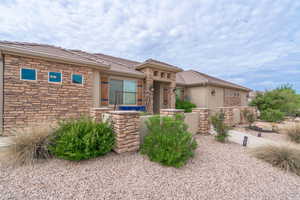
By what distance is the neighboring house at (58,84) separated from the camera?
4.54 m

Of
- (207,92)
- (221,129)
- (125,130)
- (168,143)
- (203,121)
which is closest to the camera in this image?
(168,143)

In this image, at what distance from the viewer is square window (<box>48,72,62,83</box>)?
5237mm

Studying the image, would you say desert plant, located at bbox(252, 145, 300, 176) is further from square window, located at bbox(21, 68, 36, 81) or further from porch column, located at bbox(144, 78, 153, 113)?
square window, located at bbox(21, 68, 36, 81)

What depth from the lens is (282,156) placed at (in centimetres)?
318

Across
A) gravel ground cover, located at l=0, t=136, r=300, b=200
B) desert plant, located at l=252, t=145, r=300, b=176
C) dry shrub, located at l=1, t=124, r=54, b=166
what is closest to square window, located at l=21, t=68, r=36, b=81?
dry shrub, located at l=1, t=124, r=54, b=166

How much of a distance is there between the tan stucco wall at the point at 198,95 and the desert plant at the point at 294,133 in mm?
6319

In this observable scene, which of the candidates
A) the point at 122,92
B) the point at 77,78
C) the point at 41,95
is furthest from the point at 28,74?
the point at 122,92

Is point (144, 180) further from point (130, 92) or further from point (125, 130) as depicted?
point (130, 92)

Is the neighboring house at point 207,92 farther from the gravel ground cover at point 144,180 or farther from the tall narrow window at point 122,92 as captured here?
the gravel ground cover at point 144,180

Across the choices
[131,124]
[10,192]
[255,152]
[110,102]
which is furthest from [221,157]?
[110,102]

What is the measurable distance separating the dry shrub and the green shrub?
8.3 inches

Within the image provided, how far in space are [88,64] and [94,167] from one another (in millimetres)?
4894

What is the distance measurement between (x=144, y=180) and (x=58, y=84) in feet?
18.0

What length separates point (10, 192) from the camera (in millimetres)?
1956
